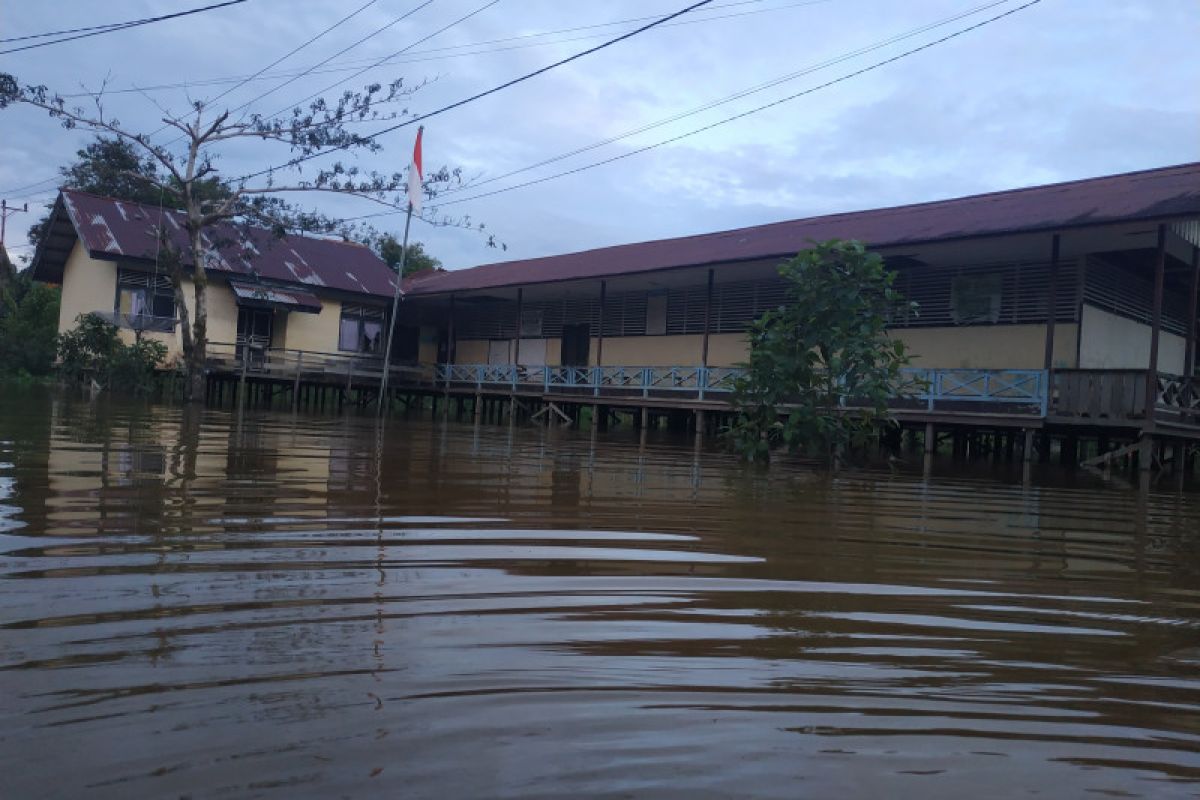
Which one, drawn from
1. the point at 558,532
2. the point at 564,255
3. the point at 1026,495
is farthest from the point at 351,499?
the point at 564,255

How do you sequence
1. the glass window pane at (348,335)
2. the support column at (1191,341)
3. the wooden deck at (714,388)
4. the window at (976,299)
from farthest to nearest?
the glass window pane at (348,335), the window at (976,299), the support column at (1191,341), the wooden deck at (714,388)

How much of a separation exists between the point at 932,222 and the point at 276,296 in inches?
746

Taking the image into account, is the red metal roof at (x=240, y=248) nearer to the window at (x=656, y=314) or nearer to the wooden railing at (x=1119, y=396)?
the window at (x=656, y=314)

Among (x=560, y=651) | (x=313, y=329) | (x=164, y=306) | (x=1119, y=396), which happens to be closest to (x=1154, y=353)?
(x=1119, y=396)

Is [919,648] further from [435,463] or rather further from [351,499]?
[435,463]

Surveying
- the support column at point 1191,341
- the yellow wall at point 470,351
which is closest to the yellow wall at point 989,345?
the support column at point 1191,341

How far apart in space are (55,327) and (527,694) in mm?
34488

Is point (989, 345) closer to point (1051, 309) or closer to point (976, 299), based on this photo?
point (976, 299)

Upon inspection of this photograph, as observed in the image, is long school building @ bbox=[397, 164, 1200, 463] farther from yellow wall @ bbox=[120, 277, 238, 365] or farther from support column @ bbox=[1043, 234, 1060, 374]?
yellow wall @ bbox=[120, 277, 238, 365]

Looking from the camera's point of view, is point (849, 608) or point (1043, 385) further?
point (1043, 385)

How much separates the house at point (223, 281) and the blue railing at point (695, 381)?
14.6 ft

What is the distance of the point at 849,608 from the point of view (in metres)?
3.26

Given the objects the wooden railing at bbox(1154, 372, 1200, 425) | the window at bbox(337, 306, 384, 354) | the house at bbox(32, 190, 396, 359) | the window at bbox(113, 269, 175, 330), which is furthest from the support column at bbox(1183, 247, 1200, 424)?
the window at bbox(113, 269, 175, 330)

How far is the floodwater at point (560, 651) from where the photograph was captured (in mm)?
1825
